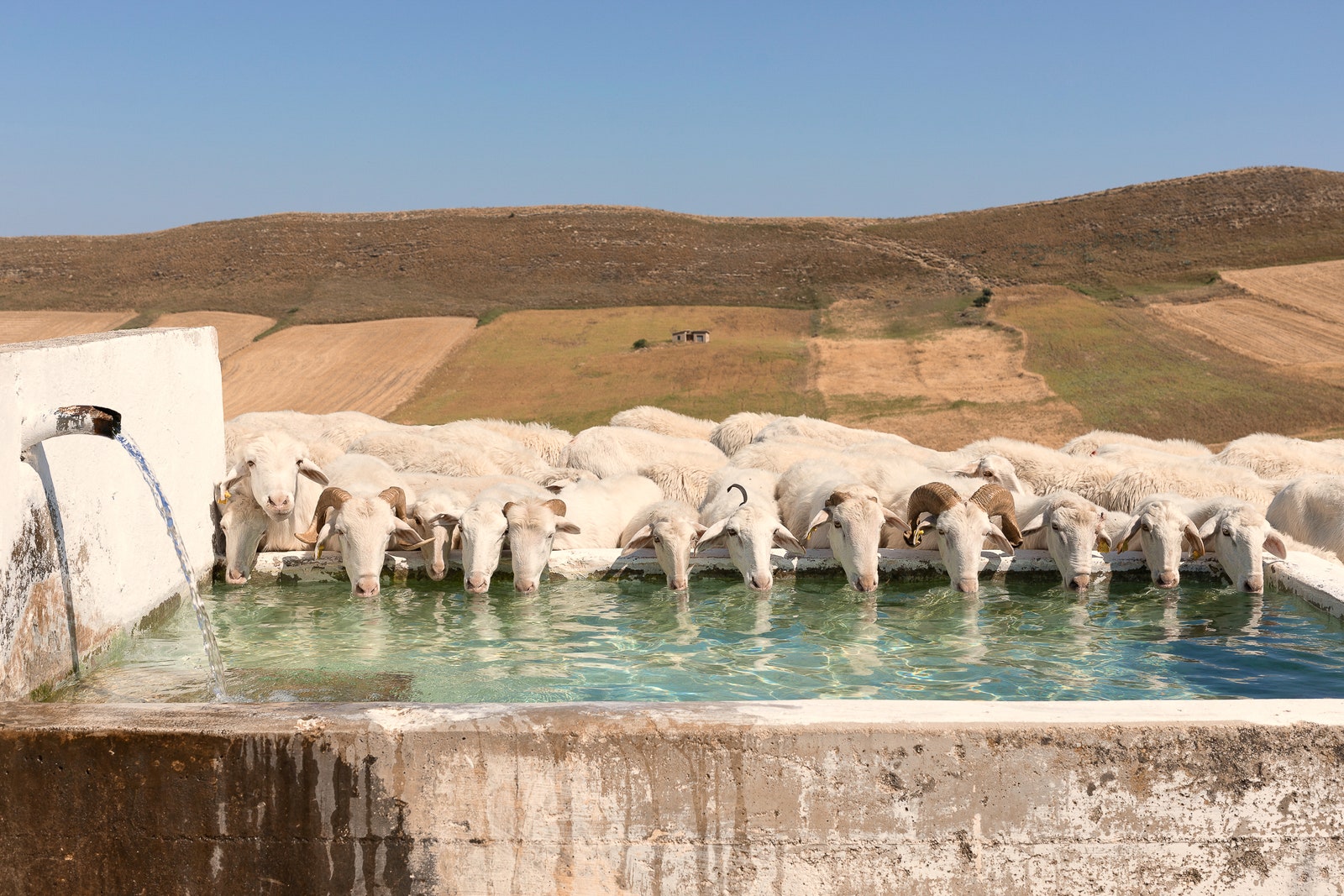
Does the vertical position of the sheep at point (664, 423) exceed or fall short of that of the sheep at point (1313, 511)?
it exceeds it

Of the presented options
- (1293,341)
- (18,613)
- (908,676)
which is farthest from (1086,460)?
(1293,341)

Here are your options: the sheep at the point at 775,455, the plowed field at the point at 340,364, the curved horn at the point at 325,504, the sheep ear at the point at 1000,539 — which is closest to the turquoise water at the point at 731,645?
the sheep ear at the point at 1000,539

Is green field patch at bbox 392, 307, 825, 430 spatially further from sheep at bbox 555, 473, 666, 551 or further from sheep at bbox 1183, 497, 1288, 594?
sheep at bbox 1183, 497, 1288, 594

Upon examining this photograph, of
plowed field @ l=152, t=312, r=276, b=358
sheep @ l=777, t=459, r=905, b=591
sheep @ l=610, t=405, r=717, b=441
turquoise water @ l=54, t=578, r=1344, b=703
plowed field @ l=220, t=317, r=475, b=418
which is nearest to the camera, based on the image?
turquoise water @ l=54, t=578, r=1344, b=703

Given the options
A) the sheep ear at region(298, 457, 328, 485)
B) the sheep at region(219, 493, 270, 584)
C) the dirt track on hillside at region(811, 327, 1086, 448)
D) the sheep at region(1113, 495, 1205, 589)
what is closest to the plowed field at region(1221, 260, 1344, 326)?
the dirt track on hillside at region(811, 327, 1086, 448)

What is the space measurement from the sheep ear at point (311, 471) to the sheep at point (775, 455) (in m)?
4.96

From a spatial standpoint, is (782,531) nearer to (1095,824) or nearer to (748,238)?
(1095,824)

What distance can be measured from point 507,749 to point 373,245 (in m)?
75.6

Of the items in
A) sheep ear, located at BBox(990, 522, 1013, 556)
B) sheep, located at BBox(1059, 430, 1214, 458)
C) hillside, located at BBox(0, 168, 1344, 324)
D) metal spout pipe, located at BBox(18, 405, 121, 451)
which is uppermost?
hillside, located at BBox(0, 168, 1344, 324)

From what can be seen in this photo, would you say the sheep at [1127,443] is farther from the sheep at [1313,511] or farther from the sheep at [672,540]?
the sheep at [672,540]

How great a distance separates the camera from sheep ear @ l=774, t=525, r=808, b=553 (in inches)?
383

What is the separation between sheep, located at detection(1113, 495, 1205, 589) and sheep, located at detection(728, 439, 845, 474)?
3920 millimetres

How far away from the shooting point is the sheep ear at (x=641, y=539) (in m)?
9.70

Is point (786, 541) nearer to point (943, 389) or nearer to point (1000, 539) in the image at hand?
point (1000, 539)
